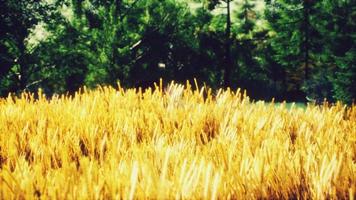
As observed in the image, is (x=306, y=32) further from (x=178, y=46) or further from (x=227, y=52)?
(x=178, y=46)

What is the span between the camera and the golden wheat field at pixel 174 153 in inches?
48.7

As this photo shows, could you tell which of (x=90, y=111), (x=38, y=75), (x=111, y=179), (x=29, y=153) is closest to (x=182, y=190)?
(x=111, y=179)

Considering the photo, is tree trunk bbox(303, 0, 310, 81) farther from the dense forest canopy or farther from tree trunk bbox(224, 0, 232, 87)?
tree trunk bbox(224, 0, 232, 87)

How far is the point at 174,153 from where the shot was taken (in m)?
1.59

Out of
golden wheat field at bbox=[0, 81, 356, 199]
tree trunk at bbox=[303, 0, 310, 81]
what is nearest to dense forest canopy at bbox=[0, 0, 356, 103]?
tree trunk at bbox=[303, 0, 310, 81]

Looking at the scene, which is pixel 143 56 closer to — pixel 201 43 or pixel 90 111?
pixel 201 43

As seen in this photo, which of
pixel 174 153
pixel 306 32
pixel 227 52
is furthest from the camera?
pixel 227 52

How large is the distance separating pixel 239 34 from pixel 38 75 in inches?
552

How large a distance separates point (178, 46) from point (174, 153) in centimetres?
2297

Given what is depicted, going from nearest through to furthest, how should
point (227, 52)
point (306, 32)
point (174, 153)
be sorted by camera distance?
1. point (174, 153)
2. point (306, 32)
3. point (227, 52)

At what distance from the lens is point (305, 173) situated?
57.1 inches

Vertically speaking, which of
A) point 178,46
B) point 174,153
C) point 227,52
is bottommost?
point 174,153

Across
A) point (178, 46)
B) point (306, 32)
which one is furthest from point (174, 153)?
point (306, 32)

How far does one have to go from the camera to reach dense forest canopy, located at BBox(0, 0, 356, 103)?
18453mm
